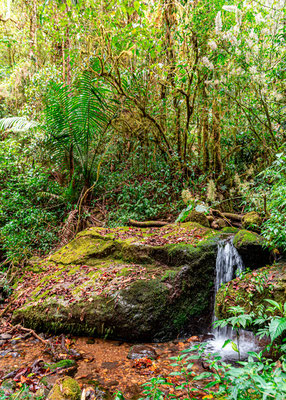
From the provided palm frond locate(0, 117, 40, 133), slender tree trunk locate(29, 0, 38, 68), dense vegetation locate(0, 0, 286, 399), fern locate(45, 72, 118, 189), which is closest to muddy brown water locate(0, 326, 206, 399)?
dense vegetation locate(0, 0, 286, 399)

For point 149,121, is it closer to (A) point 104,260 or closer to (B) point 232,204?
(B) point 232,204

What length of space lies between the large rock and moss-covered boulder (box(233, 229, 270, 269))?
16.6 inches

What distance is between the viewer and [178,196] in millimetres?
6918

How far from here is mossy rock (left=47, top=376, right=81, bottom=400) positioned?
209 centimetres

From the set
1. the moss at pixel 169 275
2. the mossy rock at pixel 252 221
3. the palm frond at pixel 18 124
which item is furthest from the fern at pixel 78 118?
the mossy rock at pixel 252 221

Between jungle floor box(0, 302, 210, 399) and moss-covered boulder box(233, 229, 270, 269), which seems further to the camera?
moss-covered boulder box(233, 229, 270, 269)

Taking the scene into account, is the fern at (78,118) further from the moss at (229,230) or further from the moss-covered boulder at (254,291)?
the moss-covered boulder at (254,291)

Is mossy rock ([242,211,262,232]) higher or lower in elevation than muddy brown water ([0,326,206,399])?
higher

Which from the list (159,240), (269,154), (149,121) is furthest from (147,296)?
(149,121)

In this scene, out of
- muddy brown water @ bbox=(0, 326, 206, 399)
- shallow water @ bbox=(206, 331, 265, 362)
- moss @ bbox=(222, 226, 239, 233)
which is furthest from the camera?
moss @ bbox=(222, 226, 239, 233)

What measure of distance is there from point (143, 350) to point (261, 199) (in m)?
2.86

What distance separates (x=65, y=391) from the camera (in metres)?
2.14

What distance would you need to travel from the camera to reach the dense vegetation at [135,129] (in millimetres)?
5637

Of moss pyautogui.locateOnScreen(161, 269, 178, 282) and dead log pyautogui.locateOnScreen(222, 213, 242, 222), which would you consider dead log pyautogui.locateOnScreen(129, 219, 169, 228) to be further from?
moss pyautogui.locateOnScreen(161, 269, 178, 282)
